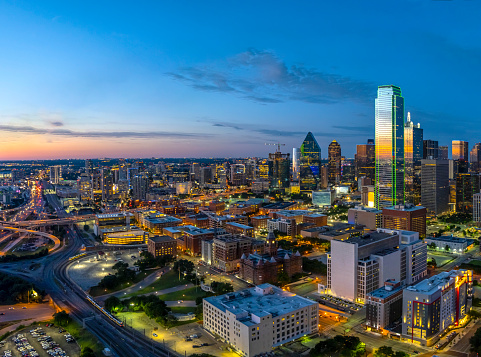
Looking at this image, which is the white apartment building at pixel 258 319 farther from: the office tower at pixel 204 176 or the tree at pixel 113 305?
the office tower at pixel 204 176

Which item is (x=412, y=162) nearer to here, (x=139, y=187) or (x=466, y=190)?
(x=466, y=190)

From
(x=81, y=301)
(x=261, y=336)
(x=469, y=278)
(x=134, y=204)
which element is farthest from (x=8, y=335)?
(x=134, y=204)

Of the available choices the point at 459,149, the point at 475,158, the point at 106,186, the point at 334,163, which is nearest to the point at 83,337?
the point at 106,186

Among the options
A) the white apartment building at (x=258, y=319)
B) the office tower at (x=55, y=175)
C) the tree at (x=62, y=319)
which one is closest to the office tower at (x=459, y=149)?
the white apartment building at (x=258, y=319)

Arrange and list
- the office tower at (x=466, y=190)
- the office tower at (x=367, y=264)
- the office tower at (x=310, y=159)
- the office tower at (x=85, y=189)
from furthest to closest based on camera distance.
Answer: the office tower at (x=310, y=159)
the office tower at (x=85, y=189)
the office tower at (x=466, y=190)
the office tower at (x=367, y=264)

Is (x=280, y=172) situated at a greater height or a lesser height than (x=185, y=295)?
greater

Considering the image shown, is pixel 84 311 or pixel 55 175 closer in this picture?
pixel 84 311

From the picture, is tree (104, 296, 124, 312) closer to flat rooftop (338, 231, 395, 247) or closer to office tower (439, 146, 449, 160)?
flat rooftop (338, 231, 395, 247)
